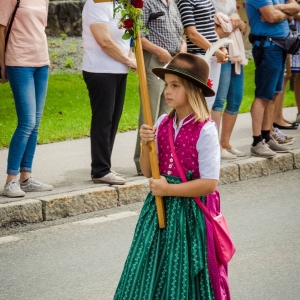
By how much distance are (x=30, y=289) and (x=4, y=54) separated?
2437 mm

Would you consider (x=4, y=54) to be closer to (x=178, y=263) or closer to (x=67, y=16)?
(x=178, y=263)

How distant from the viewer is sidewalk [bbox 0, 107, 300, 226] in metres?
6.79

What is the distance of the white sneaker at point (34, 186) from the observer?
7.21 m

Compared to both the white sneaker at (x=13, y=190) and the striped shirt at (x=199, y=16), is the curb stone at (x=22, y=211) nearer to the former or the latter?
the white sneaker at (x=13, y=190)

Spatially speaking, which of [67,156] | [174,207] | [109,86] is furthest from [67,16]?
[174,207]

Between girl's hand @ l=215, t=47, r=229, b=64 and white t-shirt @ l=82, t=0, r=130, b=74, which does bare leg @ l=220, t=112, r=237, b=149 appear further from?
white t-shirt @ l=82, t=0, r=130, b=74

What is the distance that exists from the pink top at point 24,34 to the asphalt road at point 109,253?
1.37 m

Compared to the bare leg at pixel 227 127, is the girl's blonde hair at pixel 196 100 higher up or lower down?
higher up

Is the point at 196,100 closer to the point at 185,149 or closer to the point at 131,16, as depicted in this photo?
the point at 185,149

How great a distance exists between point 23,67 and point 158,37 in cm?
138

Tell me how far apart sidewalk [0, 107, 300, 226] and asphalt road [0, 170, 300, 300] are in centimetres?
10

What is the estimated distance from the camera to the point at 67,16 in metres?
18.8

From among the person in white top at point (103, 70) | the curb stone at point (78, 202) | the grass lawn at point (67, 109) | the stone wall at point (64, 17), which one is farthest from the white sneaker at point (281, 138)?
the stone wall at point (64, 17)

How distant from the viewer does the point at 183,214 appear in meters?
4.09
